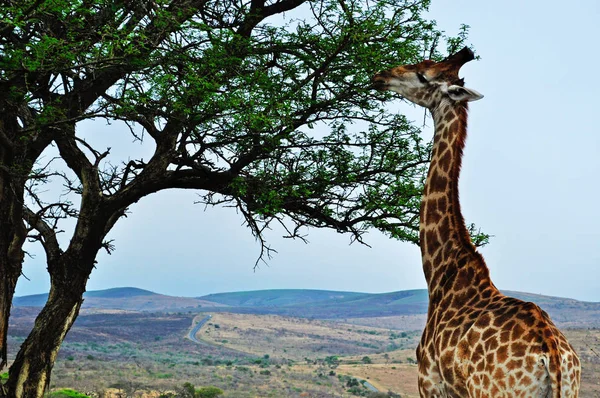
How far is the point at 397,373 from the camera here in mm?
47375

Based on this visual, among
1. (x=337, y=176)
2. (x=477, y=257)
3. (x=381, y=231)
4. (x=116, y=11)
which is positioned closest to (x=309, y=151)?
(x=337, y=176)

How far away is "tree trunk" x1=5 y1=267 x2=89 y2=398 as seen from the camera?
1231 cm

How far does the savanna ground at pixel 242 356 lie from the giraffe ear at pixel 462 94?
5.06m

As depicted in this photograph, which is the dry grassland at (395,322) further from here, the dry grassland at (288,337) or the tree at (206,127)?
the tree at (206,127)

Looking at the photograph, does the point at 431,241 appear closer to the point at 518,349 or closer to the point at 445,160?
the point at 445,160

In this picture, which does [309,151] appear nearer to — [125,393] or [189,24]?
[189,24]

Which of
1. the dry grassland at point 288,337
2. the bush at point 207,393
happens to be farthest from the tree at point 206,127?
the dry grassland at point 288,337

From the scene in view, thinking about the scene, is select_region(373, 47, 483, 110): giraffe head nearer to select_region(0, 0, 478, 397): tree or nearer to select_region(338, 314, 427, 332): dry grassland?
select_region(0, 0, 478, 397): tree

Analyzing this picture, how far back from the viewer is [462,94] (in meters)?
7.21

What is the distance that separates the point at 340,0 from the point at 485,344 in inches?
335

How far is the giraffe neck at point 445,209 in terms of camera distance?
22.9 ft

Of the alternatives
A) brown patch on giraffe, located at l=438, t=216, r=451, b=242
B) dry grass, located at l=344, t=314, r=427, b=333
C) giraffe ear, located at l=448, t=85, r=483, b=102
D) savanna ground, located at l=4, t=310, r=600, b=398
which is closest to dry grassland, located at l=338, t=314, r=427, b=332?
dry grass, located at l=344, t=314, r=427, b=333

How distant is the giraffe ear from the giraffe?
0.01m

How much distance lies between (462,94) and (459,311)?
7.58ft
